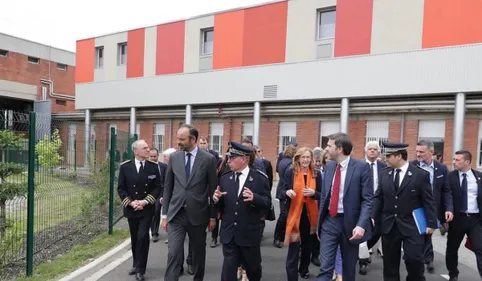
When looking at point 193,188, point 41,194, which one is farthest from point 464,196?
point 41,194

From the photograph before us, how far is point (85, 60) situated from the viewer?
92.0 feet

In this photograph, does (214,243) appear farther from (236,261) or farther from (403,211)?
(403,211)

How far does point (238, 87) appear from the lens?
2044 centimetres

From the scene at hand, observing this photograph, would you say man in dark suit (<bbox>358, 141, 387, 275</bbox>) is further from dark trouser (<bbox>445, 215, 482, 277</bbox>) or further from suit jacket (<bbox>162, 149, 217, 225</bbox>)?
suit jacket (<bbox>162, 149, 217, 225</bbox>)

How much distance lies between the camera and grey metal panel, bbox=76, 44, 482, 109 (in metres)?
14.8

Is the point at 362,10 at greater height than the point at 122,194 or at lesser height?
greater

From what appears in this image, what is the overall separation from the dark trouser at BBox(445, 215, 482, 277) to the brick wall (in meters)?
36.7

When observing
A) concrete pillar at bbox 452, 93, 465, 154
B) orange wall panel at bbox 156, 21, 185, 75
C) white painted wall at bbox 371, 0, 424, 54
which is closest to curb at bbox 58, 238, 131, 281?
concrete pillar at bbox 452, 93, 465, 154

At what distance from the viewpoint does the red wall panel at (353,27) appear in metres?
17.1

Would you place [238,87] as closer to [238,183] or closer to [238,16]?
[238,16]

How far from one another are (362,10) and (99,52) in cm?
1932

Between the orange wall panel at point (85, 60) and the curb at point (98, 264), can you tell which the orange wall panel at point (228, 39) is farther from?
the curb at point (98, 264)

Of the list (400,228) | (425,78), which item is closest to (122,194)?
(400,228)

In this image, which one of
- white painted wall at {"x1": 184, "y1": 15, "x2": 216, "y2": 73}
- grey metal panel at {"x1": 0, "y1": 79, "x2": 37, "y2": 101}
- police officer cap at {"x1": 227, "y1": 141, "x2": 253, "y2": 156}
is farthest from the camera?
grey metal panel at {"x1": 0, "y1": 79, "x2": 37, "y2": 101}
